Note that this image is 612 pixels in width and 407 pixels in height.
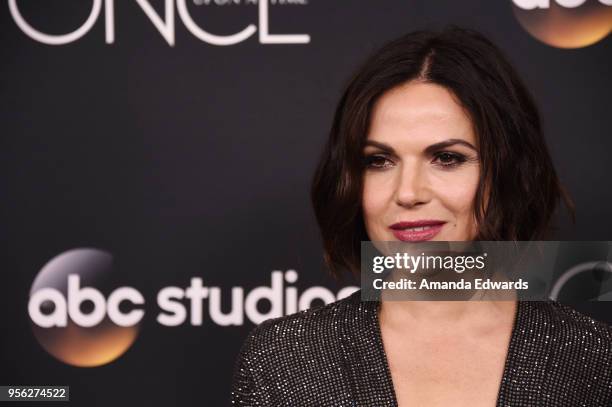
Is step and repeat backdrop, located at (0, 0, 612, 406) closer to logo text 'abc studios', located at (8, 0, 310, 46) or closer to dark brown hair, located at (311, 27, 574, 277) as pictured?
logo text 'abc studios', located at (8, 0, 310, 46)

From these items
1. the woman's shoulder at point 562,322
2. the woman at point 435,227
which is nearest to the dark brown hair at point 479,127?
the woman at point 435,227

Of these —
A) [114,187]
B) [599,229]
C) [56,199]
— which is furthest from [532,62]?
[56,199]

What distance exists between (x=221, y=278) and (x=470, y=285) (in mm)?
690

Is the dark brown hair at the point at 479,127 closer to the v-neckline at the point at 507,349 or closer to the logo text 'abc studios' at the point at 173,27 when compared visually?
the v-neckline at the point at 507,349

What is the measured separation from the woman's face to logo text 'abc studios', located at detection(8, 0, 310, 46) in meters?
A: 0.61

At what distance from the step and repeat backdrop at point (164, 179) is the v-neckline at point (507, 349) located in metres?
0.46

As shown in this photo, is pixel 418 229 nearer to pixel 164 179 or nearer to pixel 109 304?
pixel 164 179

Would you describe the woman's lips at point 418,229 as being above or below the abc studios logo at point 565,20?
below

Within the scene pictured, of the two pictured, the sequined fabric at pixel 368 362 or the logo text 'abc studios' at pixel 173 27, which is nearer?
the sequined fabric at pixel 368 362

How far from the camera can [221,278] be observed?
199 centimetres

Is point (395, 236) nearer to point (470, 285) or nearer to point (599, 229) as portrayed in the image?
point (470, 285)

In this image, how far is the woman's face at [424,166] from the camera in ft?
4.57

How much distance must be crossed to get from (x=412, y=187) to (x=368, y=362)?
32cm

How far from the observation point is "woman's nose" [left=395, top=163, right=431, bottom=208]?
138 cm
